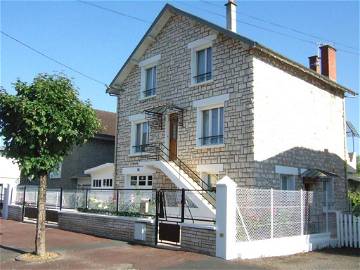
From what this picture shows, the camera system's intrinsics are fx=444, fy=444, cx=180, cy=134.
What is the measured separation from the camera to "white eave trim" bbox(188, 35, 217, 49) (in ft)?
61.3

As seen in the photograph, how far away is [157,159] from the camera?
20125mm

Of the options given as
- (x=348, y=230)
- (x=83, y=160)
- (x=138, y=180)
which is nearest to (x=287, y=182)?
(x=348, y=230)

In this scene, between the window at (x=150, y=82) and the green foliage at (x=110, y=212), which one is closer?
the green foliage at (x=110, y=212)

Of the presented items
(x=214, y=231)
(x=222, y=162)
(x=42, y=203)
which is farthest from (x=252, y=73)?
(x=42, y=203)

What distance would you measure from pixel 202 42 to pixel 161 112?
3734 mm

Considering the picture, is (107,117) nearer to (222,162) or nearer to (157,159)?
(157,159)

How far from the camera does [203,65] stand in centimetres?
1928

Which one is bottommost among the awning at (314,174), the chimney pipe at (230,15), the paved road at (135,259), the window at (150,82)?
the paved road at (135,259)

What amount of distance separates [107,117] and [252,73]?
17930 mm

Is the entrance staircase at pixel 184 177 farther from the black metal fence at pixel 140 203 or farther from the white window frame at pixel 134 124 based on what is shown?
the white window frame at pixel 134 124

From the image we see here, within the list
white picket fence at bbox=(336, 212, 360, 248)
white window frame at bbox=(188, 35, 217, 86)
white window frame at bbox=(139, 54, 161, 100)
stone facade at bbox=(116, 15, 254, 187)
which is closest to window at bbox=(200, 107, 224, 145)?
stone facade at bbox=(116, 15, 254, 187)

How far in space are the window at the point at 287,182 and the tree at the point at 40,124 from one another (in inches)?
347

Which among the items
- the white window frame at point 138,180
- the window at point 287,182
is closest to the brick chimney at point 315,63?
the window at point 287,182

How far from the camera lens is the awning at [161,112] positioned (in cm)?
1953
